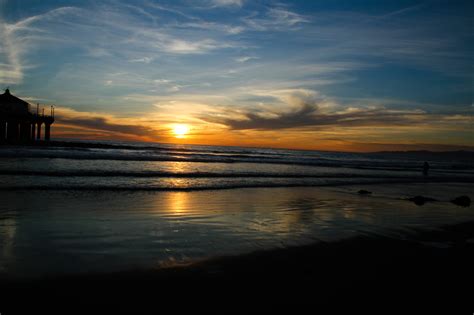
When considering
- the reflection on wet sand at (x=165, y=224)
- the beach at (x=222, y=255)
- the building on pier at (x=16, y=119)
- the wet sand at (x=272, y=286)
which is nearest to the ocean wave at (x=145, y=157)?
the building on pier at (x=16, y=119)

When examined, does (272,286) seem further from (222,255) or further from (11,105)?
(11,105)

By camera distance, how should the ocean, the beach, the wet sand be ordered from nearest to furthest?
the wet sand → the beach → the ocean

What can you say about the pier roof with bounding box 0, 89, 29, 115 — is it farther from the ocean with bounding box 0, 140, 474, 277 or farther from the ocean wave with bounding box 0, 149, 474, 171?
the ocean with bounding box 0, 140, 474, 277

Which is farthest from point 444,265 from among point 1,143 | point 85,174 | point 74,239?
point 1,143

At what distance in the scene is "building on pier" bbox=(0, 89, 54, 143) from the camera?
47.8 m

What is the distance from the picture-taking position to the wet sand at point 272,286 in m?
3.99

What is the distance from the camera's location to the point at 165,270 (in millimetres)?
5020

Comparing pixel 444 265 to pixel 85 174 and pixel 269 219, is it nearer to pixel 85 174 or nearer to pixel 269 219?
pixel 269 219

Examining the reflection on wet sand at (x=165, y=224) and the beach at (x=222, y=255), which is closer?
the beach at (x=222, y=255)

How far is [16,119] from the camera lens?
4919 cm

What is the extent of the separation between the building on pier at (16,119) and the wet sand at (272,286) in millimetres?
52512

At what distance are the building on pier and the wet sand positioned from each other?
2067 inches

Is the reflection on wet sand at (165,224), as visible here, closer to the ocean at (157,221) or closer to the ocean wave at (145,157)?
Answer: the ocean at (157,221)

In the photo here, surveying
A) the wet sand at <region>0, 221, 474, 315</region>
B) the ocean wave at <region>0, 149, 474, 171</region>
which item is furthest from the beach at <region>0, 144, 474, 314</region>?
the ocean wave at <region>0, 149, 474, 171</region>
